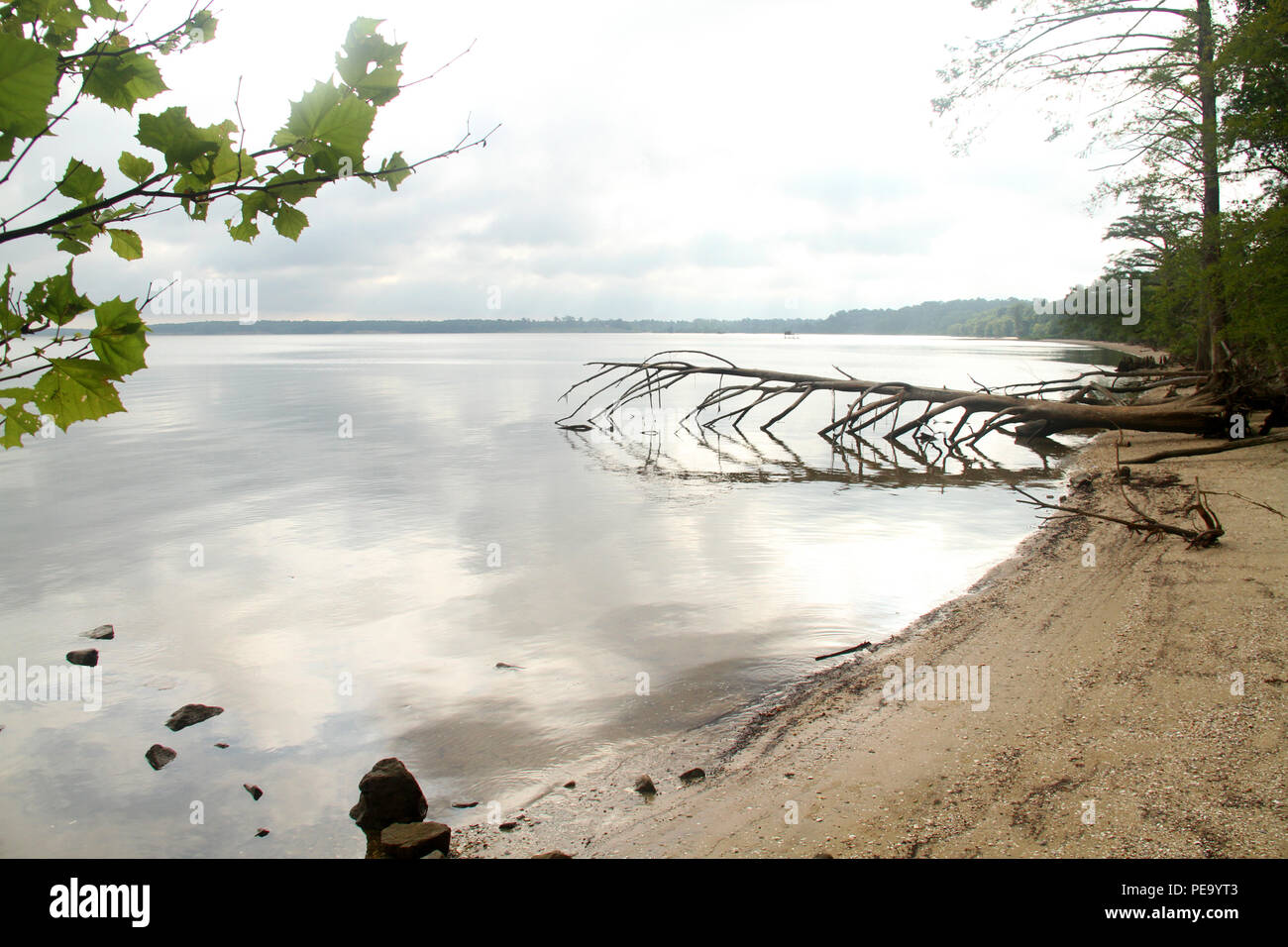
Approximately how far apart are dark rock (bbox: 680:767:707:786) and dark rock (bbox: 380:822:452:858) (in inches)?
63.6

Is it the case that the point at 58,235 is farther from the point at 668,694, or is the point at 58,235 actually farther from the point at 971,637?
the point at 971,637

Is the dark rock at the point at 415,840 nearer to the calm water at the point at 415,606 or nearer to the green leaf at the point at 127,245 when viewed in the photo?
the calm water at the point at 415,606

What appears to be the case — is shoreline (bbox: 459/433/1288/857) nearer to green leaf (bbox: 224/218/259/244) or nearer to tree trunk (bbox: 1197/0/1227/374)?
green leaf (bbox: 224/218/259/244)

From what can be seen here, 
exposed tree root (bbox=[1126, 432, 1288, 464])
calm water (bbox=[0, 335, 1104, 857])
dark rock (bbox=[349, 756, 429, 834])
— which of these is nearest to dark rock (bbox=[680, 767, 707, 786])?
calm water (bbox=[0, 335, 1104, 857])

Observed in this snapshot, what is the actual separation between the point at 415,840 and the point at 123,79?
13.6ft

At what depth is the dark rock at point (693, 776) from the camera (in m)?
5.45

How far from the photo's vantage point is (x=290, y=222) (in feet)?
5.74

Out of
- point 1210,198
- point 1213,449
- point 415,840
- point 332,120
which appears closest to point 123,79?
point 332,120

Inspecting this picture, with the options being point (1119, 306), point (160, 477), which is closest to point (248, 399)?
point (160, 477)

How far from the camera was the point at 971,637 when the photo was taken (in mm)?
7762

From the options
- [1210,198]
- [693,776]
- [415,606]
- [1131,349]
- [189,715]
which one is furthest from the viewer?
[1131,349]

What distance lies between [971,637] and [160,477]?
20660mm

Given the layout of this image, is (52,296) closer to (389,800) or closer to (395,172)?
(395,172)
